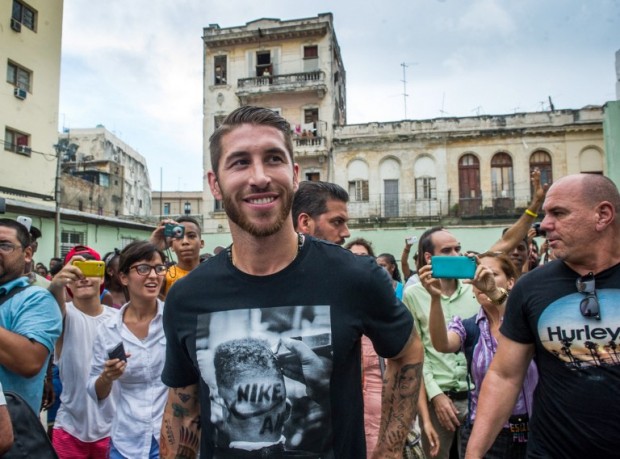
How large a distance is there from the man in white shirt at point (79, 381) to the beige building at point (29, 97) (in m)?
17.9

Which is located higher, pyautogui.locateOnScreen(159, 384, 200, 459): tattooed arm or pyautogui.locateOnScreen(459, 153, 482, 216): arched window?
pyautogui.locateOnScreen(459, 153, 482, 216): arched window

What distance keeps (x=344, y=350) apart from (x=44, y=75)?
80.0ft

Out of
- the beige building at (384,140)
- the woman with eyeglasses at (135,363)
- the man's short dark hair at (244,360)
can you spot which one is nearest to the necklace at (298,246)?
the man's short dark hair at (244,360)

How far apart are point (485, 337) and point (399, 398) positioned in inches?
60.1

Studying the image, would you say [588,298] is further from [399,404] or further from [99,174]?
[99,174]

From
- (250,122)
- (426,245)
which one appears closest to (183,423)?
(250,122)

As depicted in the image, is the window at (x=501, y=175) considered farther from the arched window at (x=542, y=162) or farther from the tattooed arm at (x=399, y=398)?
the tattooed arm at (x=399, y=398)

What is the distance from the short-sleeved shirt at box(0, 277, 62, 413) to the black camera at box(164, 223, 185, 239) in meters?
1.92

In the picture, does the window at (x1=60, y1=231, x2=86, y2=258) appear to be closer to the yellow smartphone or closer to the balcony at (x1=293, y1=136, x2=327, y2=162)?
the balcony at (x1=293, y1=136, x2=327, y2=162)

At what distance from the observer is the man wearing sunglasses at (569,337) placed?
2.22m

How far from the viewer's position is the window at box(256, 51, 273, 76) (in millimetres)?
30656

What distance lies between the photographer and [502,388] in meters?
2.59

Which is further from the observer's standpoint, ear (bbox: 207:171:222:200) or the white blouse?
the white blouse

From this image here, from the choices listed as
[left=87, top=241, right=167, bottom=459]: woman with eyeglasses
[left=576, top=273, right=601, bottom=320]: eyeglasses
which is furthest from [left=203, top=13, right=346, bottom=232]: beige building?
[left=576, top=273, right=601, bottom=320]: eyeglasses
